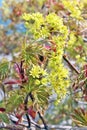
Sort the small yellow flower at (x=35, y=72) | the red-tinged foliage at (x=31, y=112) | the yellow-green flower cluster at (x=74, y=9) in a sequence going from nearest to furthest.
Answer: the small yellow flower at (x=35, y=72) → the red-tinged foliage at (x=31, y=112) → the yellow-green flower cluster at (x=74, y=9)

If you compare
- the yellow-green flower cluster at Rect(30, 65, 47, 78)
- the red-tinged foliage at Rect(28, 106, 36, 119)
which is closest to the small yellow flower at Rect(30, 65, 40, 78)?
the yellow-green flower cluster at Rect(30, 65, 47, 78)

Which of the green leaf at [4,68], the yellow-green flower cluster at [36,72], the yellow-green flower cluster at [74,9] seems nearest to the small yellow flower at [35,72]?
the yellow-green flower cluster at [36,72]

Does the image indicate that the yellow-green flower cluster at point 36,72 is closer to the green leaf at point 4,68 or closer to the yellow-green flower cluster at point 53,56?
the yellow-green flower cluster at point 53,56

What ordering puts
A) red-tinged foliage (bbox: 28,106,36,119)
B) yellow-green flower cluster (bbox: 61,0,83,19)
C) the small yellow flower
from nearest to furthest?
1. the small yellow flower
2. red-tinged foliage (bbox: 28,106,36,119)
3. yellow-green flower cluster (bbox: 61,0,83,19)

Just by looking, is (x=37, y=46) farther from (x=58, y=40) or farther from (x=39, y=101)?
(x=39, y=101)

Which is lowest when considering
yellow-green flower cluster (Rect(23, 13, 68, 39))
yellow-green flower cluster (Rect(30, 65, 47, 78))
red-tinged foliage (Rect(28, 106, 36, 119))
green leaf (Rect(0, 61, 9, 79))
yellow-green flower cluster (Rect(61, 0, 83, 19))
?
red-tinged foliage (Rect(28, 106, 36, 119))

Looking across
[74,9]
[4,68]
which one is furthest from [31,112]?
[74,9]

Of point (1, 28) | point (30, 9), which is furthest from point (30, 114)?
point (1, 28)

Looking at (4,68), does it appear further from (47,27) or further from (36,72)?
(47,27)

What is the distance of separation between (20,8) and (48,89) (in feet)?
9.54

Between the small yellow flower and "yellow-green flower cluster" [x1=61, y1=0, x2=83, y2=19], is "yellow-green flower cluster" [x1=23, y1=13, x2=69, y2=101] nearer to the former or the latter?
the small yellow flower

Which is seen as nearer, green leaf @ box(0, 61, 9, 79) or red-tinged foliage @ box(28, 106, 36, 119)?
green leaf @ box(0, 61, 9, 79)

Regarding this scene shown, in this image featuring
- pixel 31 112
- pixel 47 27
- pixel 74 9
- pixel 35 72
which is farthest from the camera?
pixel 74 9

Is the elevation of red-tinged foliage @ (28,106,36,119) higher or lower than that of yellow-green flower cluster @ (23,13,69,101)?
lower
